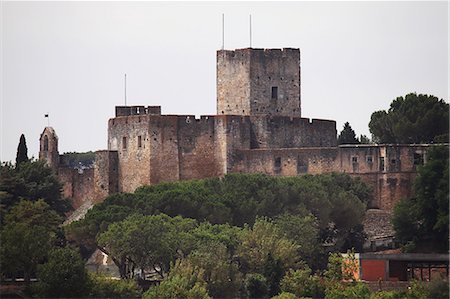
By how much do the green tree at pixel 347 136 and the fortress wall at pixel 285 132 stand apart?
9.77 metres

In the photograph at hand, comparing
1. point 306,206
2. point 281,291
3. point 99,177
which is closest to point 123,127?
point 99,177

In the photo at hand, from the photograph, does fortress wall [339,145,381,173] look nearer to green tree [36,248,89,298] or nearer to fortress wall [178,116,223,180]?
fortress wall [178,116,223,180]

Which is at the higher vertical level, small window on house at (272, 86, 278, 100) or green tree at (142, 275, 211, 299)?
small window on house at (272, 86, 278, 100)

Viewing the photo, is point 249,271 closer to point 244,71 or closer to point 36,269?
point 36,269

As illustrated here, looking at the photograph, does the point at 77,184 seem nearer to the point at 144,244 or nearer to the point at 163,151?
the point at 163,151

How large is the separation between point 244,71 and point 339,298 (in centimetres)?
2485

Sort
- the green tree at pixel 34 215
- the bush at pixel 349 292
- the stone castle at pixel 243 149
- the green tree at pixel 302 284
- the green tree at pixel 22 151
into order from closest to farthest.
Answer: the bush at pixel 349 292
the green tree at pixel 302 284
the green tree at pixel 34 215
the stone castle at pixel 243 149
the green tree at pixel 22 151

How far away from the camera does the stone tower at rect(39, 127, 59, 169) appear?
9850 cm

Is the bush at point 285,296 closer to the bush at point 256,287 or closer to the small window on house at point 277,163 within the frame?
the bush at point 256,287

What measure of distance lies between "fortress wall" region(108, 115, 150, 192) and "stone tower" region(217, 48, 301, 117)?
575 cm

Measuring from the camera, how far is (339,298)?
73.7 metres

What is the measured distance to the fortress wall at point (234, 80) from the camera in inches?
3804

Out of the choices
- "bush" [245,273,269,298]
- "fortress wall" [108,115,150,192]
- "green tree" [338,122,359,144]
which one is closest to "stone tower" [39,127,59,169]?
"fortress wall" [108,115,150,192]

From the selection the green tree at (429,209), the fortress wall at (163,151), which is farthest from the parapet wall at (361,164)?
the green tree at (429,209)
